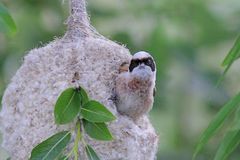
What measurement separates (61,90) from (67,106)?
0.72 feet

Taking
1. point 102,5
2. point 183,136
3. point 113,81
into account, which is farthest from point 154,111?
point 113,81

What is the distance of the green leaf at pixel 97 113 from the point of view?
6.27 ft

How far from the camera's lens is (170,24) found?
4.18 meters

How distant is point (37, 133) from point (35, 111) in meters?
0.07

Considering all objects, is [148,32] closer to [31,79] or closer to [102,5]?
[102,5]

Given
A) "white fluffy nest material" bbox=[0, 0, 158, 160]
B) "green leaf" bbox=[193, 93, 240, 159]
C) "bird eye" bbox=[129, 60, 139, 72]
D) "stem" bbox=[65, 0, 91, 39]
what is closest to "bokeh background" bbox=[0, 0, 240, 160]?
"stem" bbox=[65, 0, 91, 39]

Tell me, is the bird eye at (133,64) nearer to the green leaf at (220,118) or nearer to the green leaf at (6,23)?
the green leaf at (220,118)

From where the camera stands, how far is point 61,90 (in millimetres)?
2145

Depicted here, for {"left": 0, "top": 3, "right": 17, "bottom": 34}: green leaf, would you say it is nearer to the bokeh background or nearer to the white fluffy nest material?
the white fluffy nest material

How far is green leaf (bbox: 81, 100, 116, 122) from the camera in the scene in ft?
6.27

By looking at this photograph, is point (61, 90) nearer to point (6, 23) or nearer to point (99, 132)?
point (99, 132)

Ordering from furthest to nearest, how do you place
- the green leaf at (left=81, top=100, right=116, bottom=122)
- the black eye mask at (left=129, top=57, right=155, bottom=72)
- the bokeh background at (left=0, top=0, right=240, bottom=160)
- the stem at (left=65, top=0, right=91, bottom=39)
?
1. the bokeh background at (left=0, top=0, right=240, bottom=160)
2. the stem at (left=65, top=0, right=91, bottom=39)
3. the black eye mask at (left=129, top=57, right=155, bottom=72)
4. the green leaf at (left=81, top=100, right=116, bottom=122)

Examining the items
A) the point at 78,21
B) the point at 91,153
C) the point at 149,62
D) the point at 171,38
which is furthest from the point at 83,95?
the point at 171,38

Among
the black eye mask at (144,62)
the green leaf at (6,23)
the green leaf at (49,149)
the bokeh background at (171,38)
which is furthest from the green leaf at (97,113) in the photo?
the bokeh background at (171,38)
